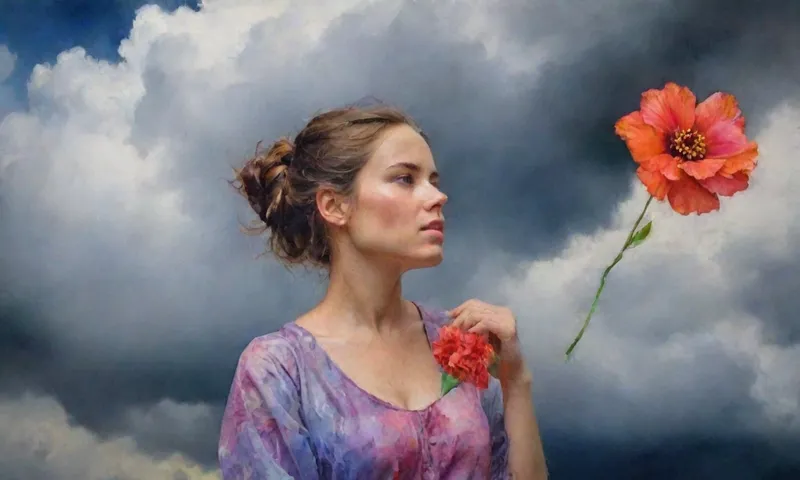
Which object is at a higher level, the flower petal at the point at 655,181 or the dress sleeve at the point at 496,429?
the flower petal at the point at 655,181

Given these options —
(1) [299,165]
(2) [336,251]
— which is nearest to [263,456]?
(2) [336,251]

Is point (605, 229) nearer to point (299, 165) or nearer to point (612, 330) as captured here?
point (612, 330)

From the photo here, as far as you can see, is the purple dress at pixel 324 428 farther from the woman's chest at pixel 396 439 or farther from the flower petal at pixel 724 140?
the flower petal at pixel 724 140

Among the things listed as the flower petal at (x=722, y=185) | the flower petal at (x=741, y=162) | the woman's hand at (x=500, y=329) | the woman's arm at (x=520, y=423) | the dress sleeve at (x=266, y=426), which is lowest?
the dress sleeve at (x=266, y=426)

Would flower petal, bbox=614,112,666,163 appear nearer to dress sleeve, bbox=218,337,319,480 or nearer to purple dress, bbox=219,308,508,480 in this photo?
purple dress, bbox=219,308,508,480

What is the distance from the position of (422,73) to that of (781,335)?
3.00ft

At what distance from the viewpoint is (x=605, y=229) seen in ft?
7.23

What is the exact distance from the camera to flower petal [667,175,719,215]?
148 cm

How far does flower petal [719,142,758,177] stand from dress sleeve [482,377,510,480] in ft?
A: 1.79

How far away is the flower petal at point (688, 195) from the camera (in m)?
1.48

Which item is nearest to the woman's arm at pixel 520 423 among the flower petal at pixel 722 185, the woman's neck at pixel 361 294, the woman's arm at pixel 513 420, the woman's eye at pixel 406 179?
the woman's arm at pixel 513 420

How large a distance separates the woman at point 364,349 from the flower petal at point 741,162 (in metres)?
0.43

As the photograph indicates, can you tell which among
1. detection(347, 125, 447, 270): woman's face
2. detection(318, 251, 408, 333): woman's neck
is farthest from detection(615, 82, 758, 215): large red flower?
detection(318, 251, 408, 333): woman's neck

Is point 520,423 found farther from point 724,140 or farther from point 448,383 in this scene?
point 724,140
